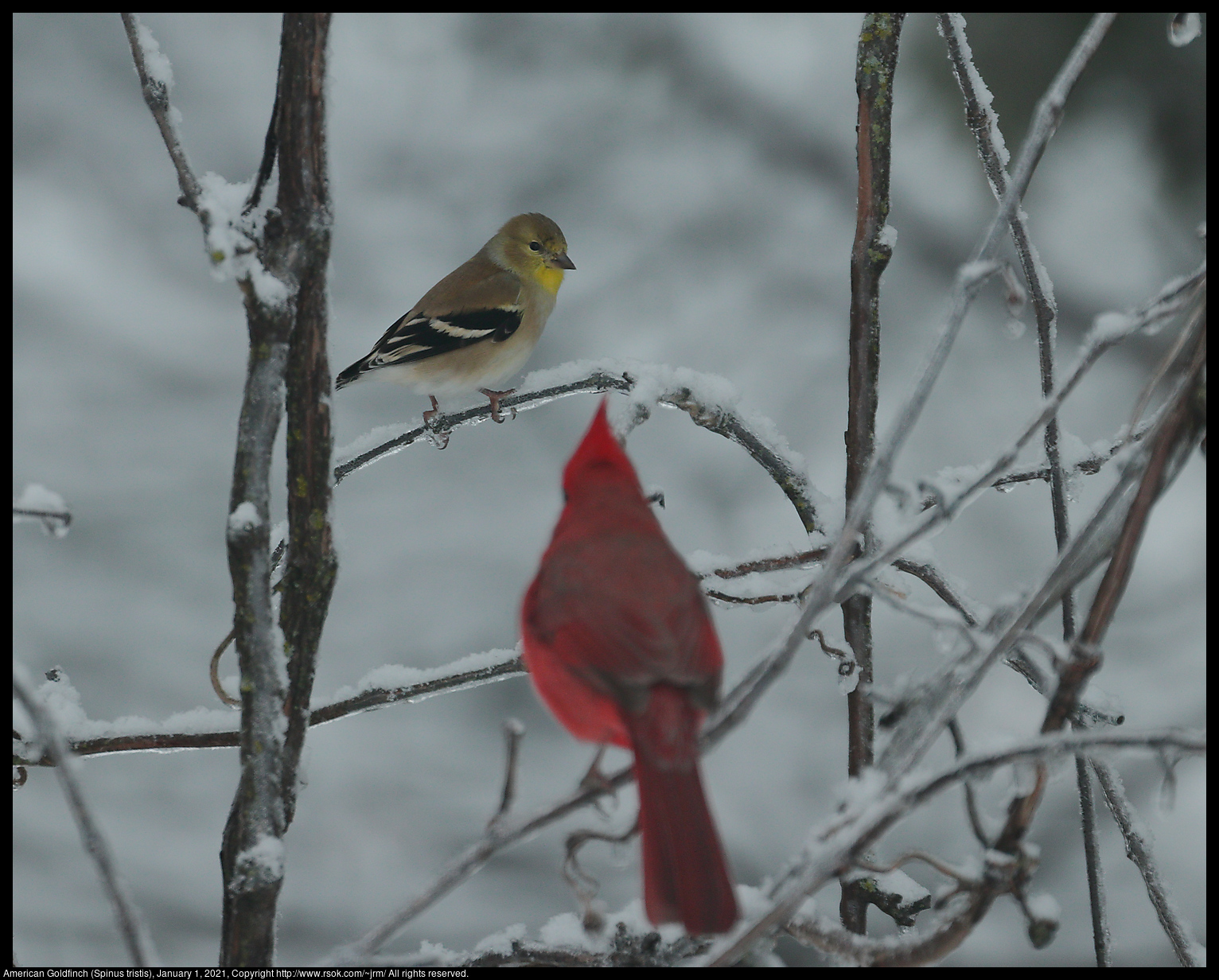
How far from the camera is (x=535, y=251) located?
5.23 metres

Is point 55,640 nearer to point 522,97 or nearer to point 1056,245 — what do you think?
point 522,97

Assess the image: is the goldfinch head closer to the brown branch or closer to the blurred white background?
the blurred white background

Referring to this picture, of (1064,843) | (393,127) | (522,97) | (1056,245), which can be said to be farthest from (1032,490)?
(393,127)

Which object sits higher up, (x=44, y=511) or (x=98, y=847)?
(x=44, y=511)

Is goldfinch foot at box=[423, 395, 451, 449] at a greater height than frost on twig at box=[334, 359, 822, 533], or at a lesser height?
greater

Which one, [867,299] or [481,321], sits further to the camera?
[481,321]

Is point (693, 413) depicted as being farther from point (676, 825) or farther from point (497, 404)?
point (676, 825)

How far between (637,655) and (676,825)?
0.28m

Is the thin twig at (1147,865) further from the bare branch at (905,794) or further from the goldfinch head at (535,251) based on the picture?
the goldfinch head at (535,251)

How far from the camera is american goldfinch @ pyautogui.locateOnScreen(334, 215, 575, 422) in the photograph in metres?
4.54

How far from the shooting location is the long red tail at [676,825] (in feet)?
3.89

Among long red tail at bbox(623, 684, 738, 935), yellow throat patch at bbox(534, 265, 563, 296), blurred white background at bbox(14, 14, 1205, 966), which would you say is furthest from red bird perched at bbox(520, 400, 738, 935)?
yellow throat patch at bbox(534, 265, 563, 296)

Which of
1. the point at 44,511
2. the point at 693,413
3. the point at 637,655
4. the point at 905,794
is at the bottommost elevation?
the point at 905,794

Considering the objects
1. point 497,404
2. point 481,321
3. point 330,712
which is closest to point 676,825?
point 330,712
